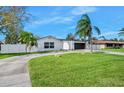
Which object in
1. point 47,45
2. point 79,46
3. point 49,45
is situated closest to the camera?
point 47,45

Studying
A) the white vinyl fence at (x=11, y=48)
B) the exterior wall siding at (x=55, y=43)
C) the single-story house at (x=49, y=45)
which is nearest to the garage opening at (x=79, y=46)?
the single-story house at (x=49, y=45)

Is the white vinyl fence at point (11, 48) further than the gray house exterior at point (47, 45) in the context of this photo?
No

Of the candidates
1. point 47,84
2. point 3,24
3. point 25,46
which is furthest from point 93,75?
→ point 25,46

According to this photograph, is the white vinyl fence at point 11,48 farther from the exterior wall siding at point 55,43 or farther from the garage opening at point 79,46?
the garage opening at point 79,46

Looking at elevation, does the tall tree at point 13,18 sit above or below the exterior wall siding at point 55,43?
above

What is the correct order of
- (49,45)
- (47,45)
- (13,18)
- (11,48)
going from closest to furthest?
(13,18) → (11,48) → (47,45) → (49,45)

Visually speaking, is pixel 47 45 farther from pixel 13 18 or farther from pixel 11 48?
pixel 13 18

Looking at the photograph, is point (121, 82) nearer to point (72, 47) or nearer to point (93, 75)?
point (93, 75)

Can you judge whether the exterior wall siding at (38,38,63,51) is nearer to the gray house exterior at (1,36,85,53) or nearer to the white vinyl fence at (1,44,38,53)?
the gray house exterior at (1,36,85,53)

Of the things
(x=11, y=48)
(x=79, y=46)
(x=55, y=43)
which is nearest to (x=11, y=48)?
(x=11, y=48)

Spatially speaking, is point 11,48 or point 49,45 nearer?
point 11,48

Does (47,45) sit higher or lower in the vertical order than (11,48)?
higher

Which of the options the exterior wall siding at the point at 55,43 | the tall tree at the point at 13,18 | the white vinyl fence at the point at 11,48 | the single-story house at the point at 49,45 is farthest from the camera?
the exterior wall siding at the point at 55,43

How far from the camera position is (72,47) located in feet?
136
